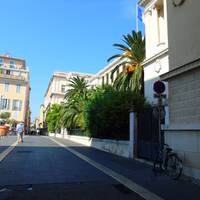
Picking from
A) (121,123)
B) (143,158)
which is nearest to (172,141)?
(143,158)

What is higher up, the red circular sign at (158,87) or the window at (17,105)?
the window at (17,105)

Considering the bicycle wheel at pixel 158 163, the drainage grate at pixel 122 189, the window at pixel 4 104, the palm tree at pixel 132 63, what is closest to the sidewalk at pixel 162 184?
the bicycle wheel at pixel 158 163

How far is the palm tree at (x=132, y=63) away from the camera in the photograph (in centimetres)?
2805

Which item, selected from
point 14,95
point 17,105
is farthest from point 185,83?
point 14,95

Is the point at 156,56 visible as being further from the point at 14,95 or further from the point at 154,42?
the point at 14,95

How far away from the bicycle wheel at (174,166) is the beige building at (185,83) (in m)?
0.33

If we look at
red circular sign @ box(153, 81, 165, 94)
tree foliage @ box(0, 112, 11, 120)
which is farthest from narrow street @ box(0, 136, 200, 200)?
tree foliage @ box(0, 112, 11, 120)

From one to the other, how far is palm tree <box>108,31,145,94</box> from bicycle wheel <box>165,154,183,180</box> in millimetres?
17325

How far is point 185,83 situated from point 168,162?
2739 mm

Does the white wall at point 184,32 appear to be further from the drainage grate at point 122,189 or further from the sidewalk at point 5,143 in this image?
the sidewalk at point 5,143

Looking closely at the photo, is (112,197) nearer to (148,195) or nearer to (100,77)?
(148,195)

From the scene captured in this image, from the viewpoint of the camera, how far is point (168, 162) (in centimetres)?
1061

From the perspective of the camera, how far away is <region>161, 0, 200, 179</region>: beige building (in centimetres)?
991

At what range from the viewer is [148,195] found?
729cm
